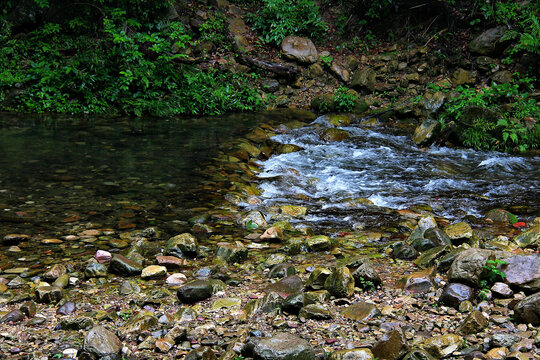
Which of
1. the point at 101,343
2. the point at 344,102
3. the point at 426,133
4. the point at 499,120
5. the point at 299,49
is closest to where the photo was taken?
the point at 101,343

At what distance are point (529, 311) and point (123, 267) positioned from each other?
302 centimetres

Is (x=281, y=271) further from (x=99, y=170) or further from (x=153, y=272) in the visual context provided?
(x=99, y=170)

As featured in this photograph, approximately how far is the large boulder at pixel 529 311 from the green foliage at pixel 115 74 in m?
10.2

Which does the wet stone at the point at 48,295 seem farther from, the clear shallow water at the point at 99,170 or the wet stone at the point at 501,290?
the wet stone at the point at 501,290

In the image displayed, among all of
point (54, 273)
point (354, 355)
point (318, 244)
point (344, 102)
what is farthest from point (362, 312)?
point (344, 102)

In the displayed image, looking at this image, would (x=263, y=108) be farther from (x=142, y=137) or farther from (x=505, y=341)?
(x=505, y=341)

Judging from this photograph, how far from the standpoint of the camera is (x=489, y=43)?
11.8m

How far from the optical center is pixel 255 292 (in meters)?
3.25

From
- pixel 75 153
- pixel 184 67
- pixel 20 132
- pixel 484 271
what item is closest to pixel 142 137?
pixel 75 153

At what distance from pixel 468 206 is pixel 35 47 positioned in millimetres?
12357

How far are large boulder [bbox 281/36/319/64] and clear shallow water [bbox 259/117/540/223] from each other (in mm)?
4981

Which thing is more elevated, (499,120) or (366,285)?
(499,120)

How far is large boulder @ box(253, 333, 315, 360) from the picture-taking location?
2193mm

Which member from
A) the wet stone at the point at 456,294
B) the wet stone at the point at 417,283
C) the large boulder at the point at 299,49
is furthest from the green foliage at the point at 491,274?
the large boulder at the point at 299,49
